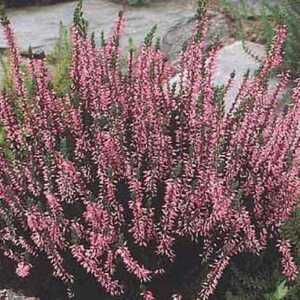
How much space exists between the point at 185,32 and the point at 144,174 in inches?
101

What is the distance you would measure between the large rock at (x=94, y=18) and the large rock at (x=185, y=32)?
2.4 inches

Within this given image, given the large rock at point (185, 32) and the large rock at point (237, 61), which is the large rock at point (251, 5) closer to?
the large rock at point (185, 32)

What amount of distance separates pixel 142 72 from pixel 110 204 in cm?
64

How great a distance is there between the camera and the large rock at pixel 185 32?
5004mm

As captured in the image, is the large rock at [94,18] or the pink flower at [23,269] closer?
the pink flower at [23,269]

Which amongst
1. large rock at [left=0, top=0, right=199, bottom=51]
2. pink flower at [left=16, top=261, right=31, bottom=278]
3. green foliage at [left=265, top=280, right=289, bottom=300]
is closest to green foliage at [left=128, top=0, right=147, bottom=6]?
large rock at [left=0, top=0, right=199, bottom=51]

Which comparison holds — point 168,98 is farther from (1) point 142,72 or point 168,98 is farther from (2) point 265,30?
(2) point 265,30

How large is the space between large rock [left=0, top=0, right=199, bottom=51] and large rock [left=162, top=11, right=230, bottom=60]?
60mm

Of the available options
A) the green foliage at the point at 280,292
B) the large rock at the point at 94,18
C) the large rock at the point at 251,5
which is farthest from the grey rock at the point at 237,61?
the green foliage at the point at 280,292

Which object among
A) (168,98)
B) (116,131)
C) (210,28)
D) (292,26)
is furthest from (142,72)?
(210,28)

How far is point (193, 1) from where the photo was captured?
5.69m

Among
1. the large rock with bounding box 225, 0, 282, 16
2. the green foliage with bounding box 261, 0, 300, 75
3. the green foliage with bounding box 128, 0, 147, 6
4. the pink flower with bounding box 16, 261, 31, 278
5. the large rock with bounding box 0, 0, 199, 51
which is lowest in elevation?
the large rock with bounding box 0, 0, 199, 51

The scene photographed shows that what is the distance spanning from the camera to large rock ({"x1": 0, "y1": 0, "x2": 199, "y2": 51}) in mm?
5184

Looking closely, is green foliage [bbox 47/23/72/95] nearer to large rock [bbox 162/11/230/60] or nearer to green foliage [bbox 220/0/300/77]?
large rock [bbox 162/11/230/60]
